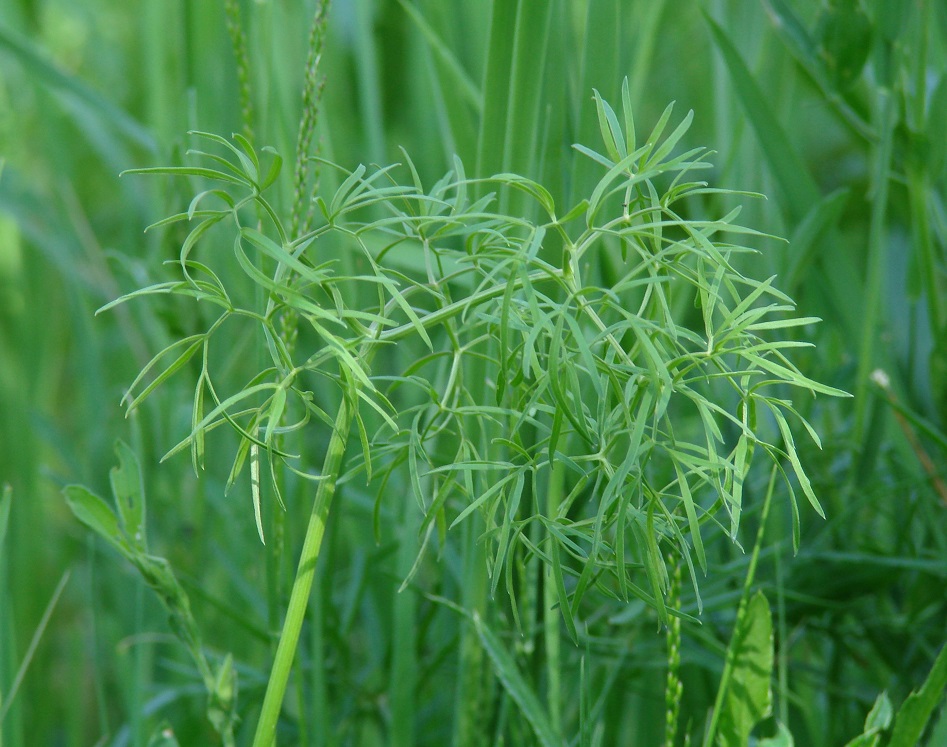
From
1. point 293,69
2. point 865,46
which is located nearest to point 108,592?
point 293,69

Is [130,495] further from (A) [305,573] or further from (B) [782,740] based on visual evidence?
(B) [782,740]

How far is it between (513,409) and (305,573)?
98mm

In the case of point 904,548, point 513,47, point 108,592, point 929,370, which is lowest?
point 108,592

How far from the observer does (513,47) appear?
1.48ft

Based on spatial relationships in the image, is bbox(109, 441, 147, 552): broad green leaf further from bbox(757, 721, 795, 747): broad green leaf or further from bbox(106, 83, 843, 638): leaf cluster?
bbox(757, 721, 795, 747): broad green leaf

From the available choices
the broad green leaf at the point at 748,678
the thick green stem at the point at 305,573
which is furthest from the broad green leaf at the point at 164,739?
the broad green leaf at the point at 748,678

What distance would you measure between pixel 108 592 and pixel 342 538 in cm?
26

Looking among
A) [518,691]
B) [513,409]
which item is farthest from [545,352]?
[518,691]

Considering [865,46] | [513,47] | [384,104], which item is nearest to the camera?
[513,47]

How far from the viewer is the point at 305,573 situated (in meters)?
0.32

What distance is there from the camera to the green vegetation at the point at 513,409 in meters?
0.32

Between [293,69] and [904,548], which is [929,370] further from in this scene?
[293,69]

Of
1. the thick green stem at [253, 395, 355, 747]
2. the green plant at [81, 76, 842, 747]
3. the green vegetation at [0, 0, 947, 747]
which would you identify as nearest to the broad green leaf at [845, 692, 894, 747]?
the green vegetation at [0, 0, 947, 747]

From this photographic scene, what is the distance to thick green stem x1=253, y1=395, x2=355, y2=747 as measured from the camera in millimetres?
317
